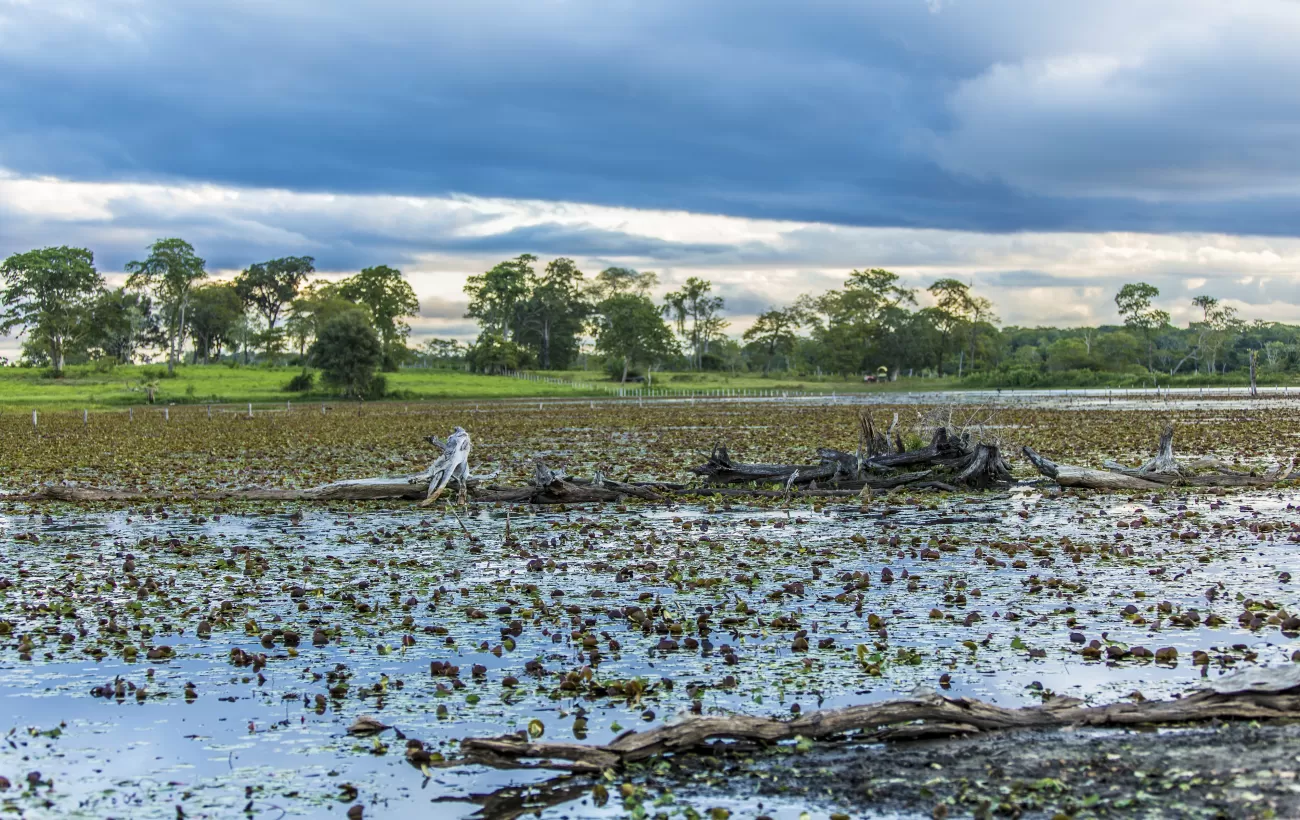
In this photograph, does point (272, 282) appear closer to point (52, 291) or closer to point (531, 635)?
point (52, 291)

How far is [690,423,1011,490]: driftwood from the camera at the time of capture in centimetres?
2566

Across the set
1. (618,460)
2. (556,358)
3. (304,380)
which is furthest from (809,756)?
(556,358)

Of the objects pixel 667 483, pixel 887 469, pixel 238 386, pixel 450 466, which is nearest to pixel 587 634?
pixel 450 466

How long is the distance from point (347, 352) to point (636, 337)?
155ft

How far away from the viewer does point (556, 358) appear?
555ft

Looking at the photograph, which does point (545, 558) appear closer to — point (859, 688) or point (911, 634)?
point (911, 634)

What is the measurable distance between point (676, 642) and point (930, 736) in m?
3.57

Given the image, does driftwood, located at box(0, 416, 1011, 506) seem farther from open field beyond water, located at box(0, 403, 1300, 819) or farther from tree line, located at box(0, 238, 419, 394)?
tree line, located at box(0, 238, 419, 394)

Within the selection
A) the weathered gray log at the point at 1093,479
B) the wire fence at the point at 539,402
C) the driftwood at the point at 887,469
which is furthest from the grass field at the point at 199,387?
the weathered gray log at the point at 1093,479

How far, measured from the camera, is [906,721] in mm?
8797

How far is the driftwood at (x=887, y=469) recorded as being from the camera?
25.7 meters

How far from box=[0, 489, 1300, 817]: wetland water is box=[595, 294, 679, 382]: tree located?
119 metres

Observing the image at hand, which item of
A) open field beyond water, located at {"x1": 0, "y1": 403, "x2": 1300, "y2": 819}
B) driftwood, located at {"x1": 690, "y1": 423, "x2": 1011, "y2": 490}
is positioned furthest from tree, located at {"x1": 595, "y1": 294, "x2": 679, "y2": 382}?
open field beyond water, located at {"x1": 0, "y1": 403, "x2": 1300, "y2": 819}

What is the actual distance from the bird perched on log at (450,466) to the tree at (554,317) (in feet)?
465
